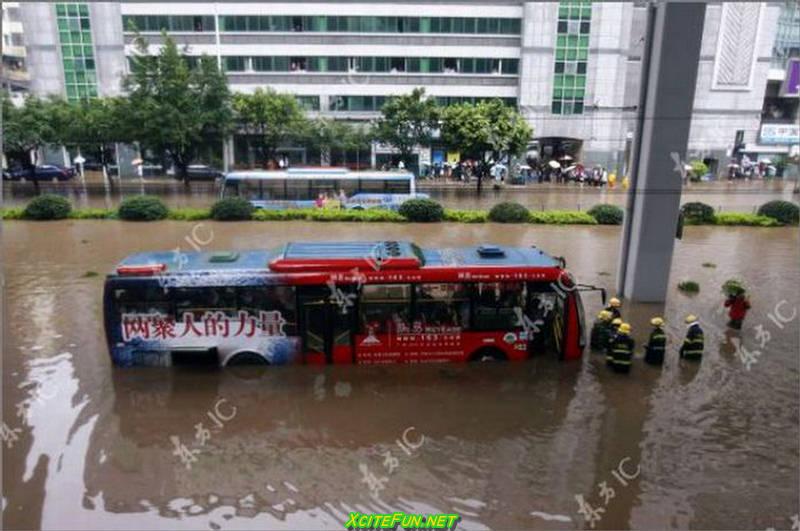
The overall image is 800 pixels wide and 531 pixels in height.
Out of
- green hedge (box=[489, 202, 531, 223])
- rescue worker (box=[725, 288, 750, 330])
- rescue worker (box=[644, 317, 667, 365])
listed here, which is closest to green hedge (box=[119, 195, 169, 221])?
green hedge (box=[489, 202, 531, 223])

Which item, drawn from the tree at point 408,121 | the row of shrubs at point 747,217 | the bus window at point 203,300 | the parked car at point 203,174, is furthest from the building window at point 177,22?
the bus window at point 203,300

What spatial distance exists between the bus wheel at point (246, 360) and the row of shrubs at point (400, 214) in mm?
15051

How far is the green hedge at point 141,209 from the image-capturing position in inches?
959

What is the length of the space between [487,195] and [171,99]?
17.7 metres

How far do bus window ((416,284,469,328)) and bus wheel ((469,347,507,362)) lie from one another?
0.62 metres

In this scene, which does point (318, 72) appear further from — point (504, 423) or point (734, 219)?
point (504, 423)

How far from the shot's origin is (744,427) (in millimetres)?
9008

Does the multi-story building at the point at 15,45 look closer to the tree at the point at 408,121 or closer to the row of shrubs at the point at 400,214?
the row of shrubs at the point at 400,214

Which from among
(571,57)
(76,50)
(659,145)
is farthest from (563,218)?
(76,50)

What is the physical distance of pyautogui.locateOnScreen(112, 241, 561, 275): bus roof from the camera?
391 inches

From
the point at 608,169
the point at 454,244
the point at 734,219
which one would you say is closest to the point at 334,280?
the point at 454,244

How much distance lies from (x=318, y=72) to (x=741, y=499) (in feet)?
133

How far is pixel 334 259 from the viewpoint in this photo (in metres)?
9.99

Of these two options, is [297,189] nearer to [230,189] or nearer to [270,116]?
[230,189]
